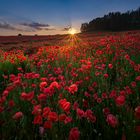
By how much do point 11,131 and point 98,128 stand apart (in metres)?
1.06

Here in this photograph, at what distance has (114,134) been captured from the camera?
307cm

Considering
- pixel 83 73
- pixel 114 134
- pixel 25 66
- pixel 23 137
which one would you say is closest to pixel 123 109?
pixel 114 134

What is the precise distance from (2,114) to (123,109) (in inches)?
59.3

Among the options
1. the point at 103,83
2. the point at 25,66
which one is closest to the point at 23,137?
the point at 103,83

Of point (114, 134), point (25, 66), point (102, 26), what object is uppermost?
point (114, 134)

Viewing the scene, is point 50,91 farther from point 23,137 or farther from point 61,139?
point 23,137

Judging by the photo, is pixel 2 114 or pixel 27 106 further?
pixel 27 106

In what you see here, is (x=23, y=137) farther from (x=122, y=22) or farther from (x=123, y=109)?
(x=122, y=22)

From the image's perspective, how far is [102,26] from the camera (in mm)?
73625

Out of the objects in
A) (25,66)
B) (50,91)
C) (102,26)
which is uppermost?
(50,91)

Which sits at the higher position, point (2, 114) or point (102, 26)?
point (2, 114)

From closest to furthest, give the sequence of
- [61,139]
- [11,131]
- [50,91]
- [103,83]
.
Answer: [61,139]
[50,91]
[11,131]
[103,83]

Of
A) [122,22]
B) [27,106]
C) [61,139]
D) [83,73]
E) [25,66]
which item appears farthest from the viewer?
[122,22]

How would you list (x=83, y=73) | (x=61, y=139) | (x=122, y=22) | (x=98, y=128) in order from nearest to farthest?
(x=61, y=139) → (x=98, y=128) → (x=83, y=73) → (x=122, y=22)
